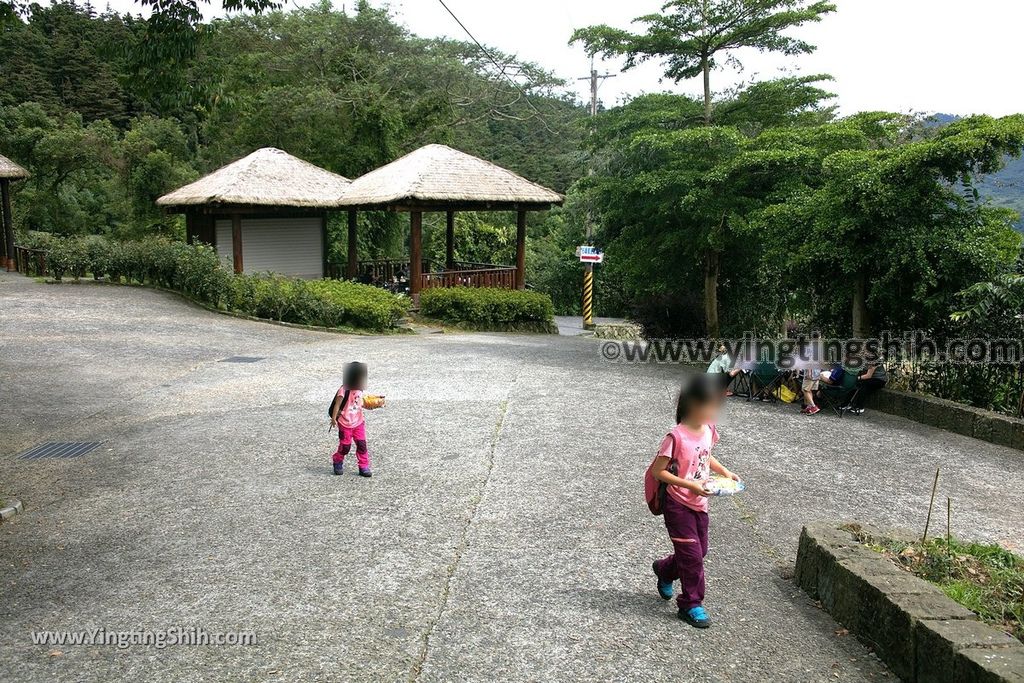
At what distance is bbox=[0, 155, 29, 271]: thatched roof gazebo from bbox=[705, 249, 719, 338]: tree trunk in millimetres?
19337

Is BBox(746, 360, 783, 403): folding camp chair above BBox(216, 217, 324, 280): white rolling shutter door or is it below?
below

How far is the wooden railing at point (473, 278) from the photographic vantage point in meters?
21.9

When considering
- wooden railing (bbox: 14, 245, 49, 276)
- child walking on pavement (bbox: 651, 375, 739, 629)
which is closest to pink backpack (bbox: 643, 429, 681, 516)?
child walking on pavement (bbox: 651, 375, 739, 629)

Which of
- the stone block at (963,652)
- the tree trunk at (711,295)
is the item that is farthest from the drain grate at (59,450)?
the tree trunk at (711,295)

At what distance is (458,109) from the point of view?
3484 centimetres

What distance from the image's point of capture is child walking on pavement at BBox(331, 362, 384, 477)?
253 inches

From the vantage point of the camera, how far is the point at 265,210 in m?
22.0

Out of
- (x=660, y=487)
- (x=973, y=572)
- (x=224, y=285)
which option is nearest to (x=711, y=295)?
(x=224, y=285)

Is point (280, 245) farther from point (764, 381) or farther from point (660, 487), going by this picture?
point (660, 487)

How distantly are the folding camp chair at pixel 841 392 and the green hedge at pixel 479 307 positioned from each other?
11459 millimetres

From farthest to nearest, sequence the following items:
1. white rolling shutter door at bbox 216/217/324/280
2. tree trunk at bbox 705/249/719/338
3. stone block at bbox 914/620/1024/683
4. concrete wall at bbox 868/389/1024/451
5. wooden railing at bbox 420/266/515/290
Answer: white rolling shutter door at bbox 216/217/324/280 → wooden railing at bbox 420/266/515/290 → tree trunk at bbox 705/249/719/338 → concrete wall at bbox 868/389/1024/451 → stone block at bbox 914/620/1024/683

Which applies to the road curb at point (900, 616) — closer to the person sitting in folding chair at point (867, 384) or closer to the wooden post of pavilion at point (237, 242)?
the person sitting in folding chair at point (867, 384)

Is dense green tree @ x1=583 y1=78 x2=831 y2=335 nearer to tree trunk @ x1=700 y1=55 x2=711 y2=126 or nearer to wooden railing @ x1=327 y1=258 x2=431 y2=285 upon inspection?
tree trunk @ x1=700 y1=55 x2=711 y2=126

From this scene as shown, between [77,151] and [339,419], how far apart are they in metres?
27.3
